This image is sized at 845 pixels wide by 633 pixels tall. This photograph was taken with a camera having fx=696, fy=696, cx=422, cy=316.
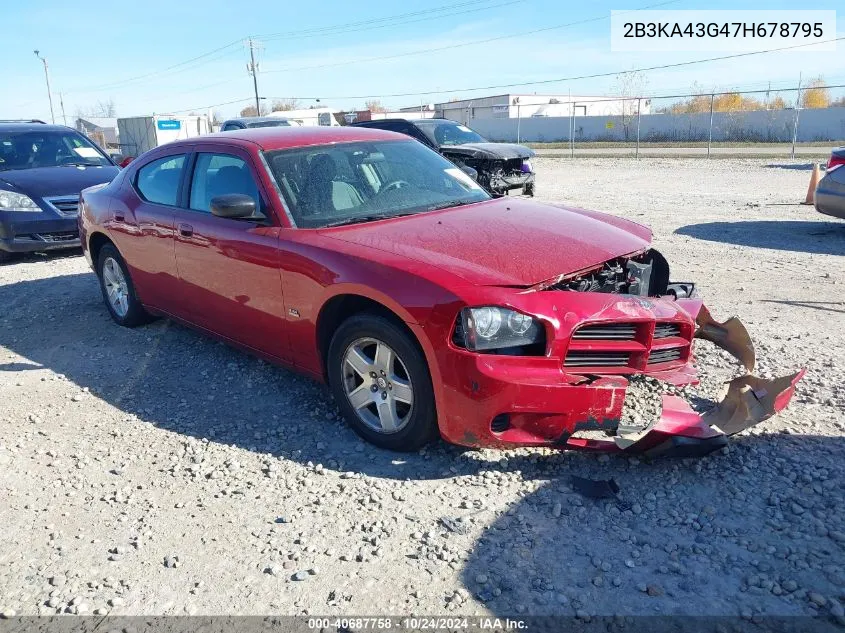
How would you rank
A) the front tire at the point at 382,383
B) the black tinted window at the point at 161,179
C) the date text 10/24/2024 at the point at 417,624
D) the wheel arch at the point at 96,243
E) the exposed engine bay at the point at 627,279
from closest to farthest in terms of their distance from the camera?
1. the date text 10/24/2024 at the point at 417,624
2. the front tire at the point at 382,383
3. the exposed engine bay at the point at 627,279
4. the black tinted window at the point at 161,179
5. the wheel arch at the point at 96,243

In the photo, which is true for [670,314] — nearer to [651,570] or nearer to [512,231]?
[512,231]

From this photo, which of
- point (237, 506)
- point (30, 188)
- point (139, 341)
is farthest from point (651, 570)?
point (30, 188)

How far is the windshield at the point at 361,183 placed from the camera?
14.0ft

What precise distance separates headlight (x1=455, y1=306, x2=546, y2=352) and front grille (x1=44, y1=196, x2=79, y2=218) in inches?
303

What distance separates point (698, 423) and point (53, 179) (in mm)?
9030

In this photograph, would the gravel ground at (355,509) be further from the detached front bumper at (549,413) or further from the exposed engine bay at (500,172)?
the exposed engine bay at (500,172)

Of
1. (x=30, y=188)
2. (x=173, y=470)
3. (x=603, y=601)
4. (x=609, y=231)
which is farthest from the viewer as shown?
(x=30, y=188)

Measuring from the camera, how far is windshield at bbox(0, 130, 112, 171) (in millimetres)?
9828

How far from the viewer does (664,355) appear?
12.1ft

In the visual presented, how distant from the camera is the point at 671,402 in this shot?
3.62m

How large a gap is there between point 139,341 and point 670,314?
4.31m

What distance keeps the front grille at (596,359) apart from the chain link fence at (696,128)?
23947 millimetres

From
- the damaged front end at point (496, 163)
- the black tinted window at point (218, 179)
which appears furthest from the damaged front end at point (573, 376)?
the damaged front end at point (496, 163)

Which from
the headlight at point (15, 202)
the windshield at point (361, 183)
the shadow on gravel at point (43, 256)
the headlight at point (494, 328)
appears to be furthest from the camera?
the shadow on gravel at point (43, 256)
